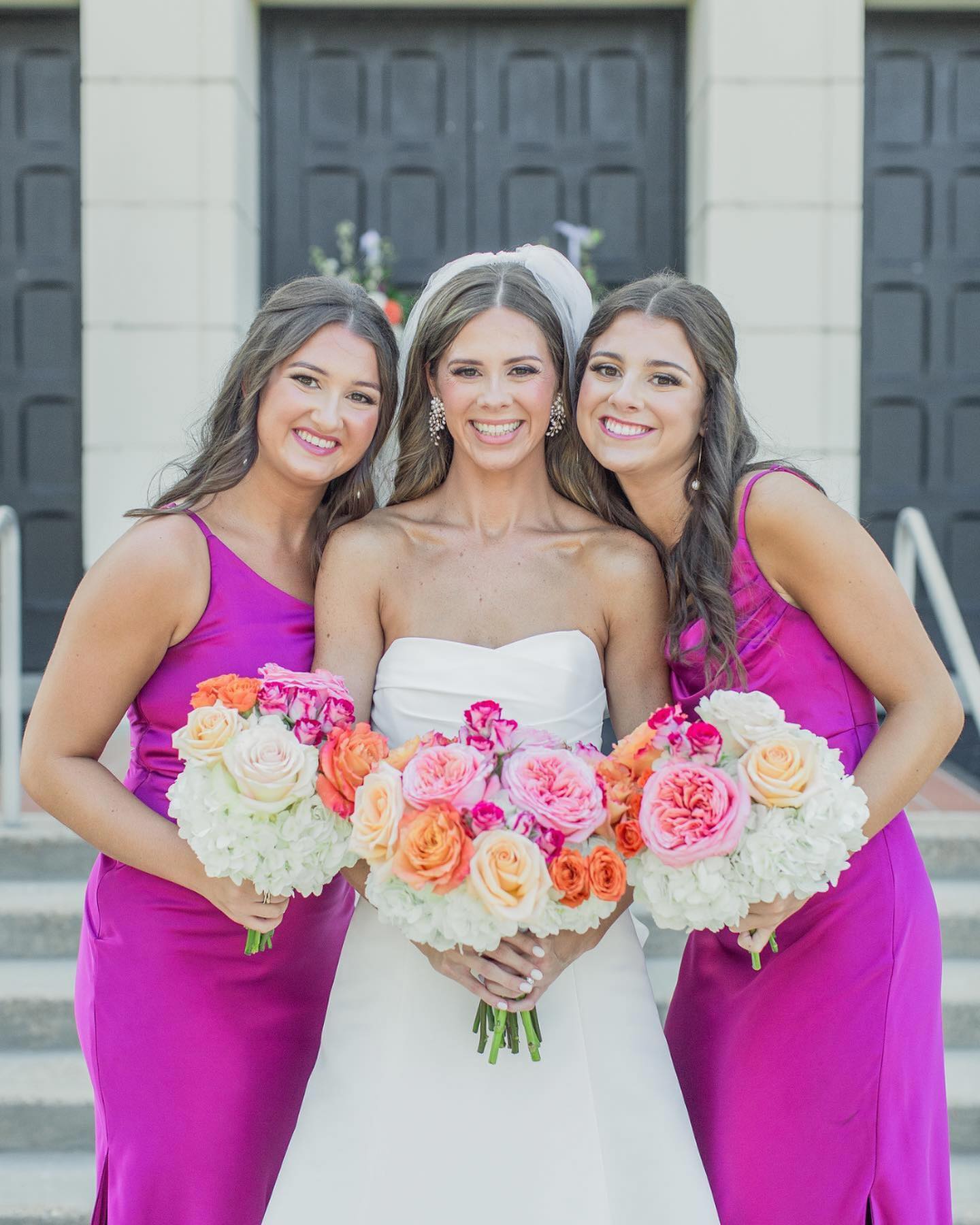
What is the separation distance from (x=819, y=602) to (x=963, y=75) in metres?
5.77

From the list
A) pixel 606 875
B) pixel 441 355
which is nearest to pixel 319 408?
pixel 441 355

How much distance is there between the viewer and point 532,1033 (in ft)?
7.41

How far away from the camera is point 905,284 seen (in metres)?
7.07

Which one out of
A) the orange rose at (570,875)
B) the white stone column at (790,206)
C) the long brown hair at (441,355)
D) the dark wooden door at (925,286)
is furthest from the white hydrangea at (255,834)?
the dark wooden door at (925,286)

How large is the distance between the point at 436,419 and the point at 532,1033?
142 cm

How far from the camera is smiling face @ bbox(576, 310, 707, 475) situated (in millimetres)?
2637

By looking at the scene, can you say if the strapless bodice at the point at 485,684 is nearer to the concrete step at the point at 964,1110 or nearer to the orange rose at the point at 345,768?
the orange rose at the point at 345,768

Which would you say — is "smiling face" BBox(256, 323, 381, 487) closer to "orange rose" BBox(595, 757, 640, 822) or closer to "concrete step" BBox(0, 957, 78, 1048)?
"orange rose" BBox(595, 757, 640, 822)

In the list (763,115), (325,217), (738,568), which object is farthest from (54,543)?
(738,568)

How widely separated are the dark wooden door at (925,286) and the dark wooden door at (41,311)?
4.56 meters

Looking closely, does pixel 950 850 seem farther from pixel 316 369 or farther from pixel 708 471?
pixel 316 369

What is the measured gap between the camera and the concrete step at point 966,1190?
358 centimetres

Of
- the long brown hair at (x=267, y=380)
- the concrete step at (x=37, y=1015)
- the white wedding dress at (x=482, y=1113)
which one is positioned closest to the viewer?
the white wedding dress at (x=482, y=1113)

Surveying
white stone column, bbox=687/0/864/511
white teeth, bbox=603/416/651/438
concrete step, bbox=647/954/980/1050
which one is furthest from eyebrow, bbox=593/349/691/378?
white stone column, bbox=687/0/864/511
